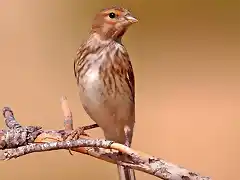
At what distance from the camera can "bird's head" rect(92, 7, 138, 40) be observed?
3.92 ft

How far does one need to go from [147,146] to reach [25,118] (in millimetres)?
413

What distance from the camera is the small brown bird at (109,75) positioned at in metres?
1.19

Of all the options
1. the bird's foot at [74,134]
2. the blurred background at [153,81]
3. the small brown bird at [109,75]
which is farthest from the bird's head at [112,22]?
the blurred background at [153,81]

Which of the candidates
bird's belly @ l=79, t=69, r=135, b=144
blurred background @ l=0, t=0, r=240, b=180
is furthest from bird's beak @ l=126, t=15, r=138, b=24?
blurred background @ l=0, t=0, r=240, b=180

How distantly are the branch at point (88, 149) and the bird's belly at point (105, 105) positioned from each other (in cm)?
12

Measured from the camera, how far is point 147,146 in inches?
71.8

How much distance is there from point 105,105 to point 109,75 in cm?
7

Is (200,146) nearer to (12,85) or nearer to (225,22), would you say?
(225,22)

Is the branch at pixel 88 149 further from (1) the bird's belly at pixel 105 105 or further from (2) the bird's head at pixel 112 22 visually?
(2) the bird's head at pixel 112 22

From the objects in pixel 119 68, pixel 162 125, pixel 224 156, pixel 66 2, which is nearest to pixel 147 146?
pixel 162 125

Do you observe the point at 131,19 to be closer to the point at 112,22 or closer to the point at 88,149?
the point at 112,22

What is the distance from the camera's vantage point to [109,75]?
120 cm

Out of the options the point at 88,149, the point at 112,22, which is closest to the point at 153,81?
the point at 112,22

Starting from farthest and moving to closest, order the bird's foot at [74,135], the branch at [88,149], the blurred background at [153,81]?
1. the blurred background at [153,81]
2. the bird's foot at [74,135]
3. the branch at [88,149]
